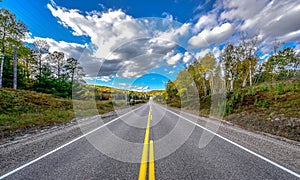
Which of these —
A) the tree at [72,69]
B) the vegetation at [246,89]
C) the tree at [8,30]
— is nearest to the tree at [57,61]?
the tree at [72,69]

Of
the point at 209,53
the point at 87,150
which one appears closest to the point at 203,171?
the point at 87,150

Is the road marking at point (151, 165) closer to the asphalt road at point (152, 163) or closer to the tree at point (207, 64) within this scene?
the asphalt road at point (152, 163)

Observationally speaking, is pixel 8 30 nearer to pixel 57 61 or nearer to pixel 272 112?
pixel 57 61

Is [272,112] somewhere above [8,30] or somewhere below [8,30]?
below

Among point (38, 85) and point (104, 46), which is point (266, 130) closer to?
point (104, 46)

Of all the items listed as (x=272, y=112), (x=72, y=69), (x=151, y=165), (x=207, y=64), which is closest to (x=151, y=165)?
(x=151, y=165)

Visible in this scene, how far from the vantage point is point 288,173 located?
271 centimetres

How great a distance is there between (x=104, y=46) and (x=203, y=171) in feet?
33.2

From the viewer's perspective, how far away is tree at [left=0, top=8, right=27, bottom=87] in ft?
59.2

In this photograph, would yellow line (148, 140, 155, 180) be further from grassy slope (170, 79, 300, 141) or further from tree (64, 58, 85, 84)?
tree (64, 58, 85, 84)

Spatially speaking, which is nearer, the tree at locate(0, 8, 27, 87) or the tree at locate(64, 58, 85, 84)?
the tree at locate(0, 8, 27, 87)

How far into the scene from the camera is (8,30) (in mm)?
18547

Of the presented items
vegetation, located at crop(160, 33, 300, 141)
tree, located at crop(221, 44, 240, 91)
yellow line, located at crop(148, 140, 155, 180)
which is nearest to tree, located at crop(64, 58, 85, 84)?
vegetation, located at crop(160, 33, 300, 141)

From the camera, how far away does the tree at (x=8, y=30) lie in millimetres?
18041
